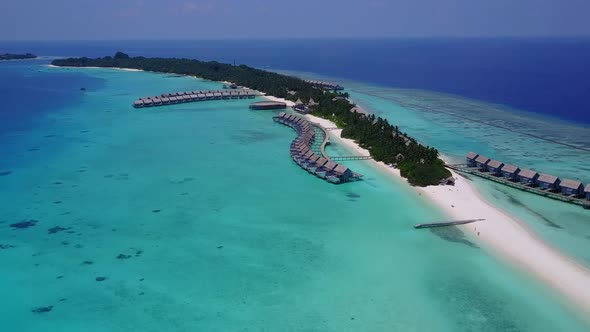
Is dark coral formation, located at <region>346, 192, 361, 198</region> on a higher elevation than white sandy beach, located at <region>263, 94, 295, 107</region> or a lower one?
lower

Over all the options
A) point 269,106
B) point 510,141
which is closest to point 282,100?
point 269,106

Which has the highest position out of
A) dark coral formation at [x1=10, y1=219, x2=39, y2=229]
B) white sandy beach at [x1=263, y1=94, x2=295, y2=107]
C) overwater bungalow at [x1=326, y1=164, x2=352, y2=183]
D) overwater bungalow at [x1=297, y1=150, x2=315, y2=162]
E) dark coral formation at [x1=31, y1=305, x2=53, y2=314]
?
white sandy beach at [x1=263, y1=94, x2=295, y2=107]

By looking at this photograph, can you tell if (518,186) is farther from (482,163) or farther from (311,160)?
(311,160)

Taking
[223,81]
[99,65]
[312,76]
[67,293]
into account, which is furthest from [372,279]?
[99,65]

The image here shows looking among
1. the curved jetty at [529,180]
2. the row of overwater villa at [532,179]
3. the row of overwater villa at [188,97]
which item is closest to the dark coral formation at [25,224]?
the curved jetty at [529,180]

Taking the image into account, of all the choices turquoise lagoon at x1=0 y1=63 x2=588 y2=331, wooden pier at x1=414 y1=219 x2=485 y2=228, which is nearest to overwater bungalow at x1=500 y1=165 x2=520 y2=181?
turquoise lagoon at x1=0 y1=63 x2=588 y2=331

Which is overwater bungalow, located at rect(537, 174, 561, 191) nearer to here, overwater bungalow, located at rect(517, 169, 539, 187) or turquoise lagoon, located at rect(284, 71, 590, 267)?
overwater bungalow, located at rect(517, 169, 539, 187)

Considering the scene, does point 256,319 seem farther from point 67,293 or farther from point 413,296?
point 67,293
